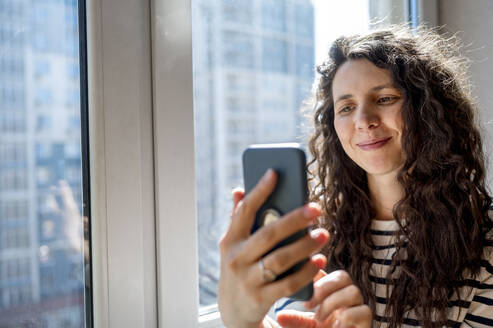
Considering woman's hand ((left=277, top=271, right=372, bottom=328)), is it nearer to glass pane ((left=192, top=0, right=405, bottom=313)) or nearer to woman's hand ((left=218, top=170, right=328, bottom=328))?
woman's hand ((left=218, top=170, right=328, bottom=328))

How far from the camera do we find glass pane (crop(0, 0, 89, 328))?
0.73 metres

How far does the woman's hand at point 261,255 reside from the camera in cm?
49

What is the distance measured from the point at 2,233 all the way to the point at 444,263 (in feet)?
2.80

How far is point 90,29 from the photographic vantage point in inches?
31.2

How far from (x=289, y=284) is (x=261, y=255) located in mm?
48

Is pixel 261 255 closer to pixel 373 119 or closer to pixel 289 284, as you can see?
pixel 289 284

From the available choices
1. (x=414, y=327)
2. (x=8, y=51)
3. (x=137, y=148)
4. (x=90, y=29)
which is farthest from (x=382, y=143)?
(x=8, y=51)

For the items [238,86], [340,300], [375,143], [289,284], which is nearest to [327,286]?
[340,300]

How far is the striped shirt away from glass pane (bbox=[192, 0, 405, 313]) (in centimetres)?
30

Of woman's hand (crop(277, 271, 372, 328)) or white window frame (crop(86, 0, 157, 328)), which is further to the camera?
white window frame (crop(86, 0, 157, 328))

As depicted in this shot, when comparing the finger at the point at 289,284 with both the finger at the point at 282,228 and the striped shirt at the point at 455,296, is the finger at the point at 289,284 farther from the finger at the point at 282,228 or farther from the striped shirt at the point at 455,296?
the striped shirt at the point at 455,296

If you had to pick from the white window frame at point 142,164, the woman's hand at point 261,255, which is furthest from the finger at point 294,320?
the white window frame at point 142,164

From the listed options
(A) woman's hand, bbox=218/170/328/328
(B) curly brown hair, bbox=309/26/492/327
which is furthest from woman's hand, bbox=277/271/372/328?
(B) curly brown hair, bbox=309/26/492/327

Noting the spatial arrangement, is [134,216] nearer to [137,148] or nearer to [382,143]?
[137,148]
